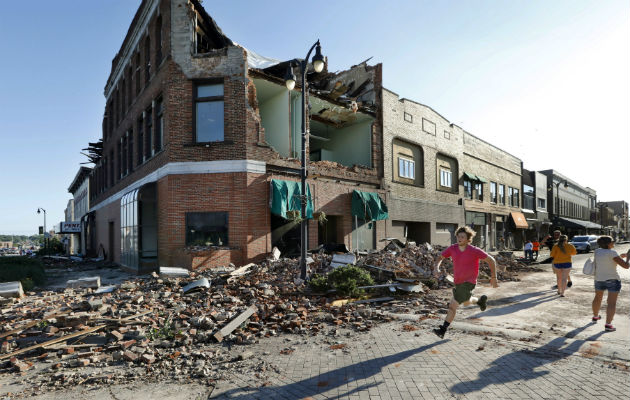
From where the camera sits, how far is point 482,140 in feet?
102

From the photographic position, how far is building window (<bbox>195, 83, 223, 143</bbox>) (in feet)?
46.4

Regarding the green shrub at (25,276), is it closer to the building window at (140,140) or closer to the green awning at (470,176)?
the building window at (140,140)

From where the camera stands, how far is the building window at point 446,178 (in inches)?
987

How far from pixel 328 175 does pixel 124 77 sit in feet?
50.4

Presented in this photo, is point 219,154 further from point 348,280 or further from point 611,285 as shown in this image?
point 611,285

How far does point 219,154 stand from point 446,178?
1837 cm

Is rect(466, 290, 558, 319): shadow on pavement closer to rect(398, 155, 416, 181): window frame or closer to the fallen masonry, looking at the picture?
the fallen masonry

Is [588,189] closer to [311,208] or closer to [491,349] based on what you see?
[311,208]

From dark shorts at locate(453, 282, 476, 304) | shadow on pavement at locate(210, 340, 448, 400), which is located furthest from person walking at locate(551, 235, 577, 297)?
shadow on pavement at locate(210, 340, 448, 400)

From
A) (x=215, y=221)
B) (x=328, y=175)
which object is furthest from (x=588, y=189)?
(x=215, y=221)

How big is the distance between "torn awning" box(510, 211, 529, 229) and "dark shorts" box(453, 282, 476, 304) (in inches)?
1334

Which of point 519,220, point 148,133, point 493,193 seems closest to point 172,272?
point 148,133

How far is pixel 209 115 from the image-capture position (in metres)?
14.2

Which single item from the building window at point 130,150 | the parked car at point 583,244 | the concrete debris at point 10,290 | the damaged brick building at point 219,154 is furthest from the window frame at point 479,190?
the concrete debris at point 10,290
